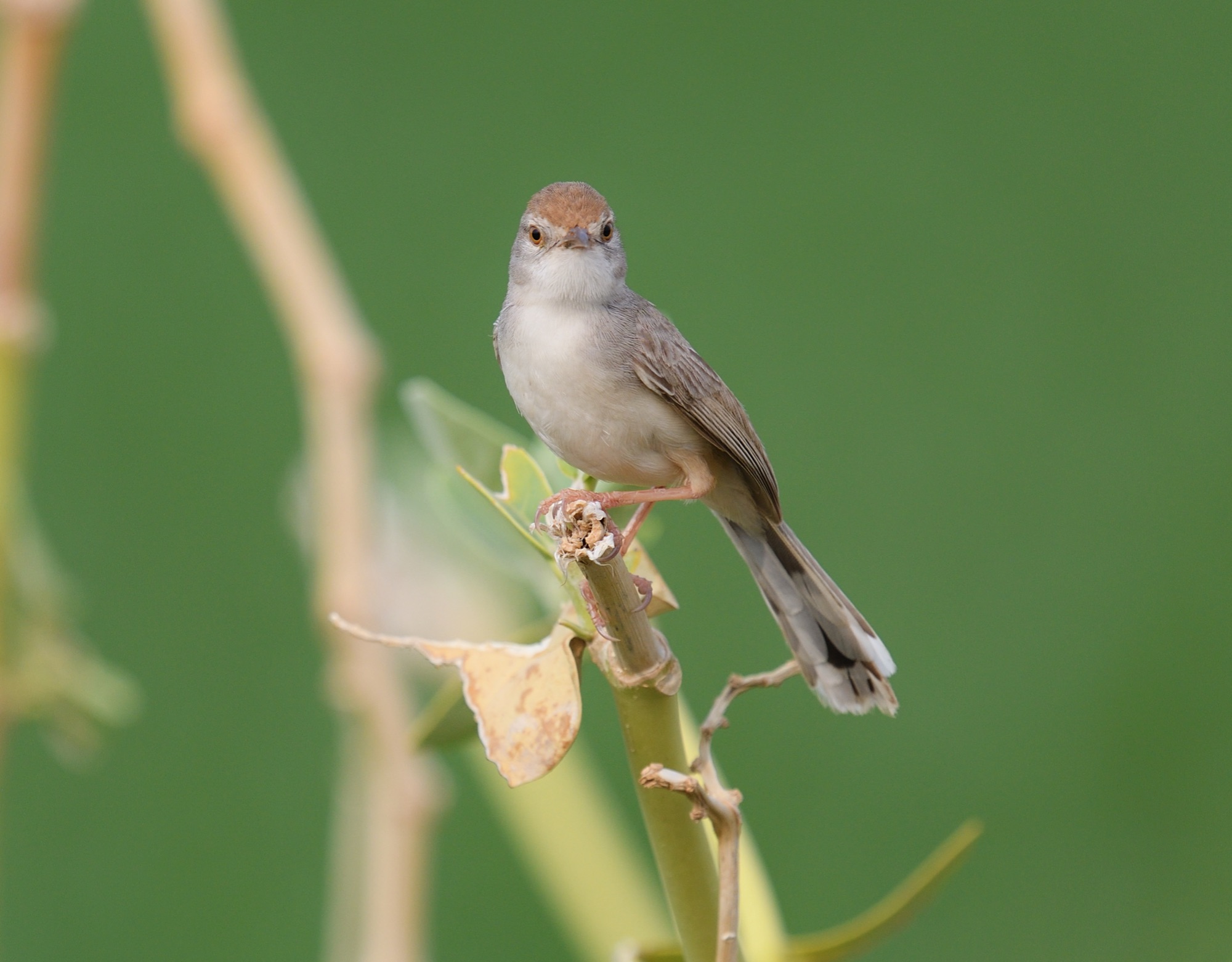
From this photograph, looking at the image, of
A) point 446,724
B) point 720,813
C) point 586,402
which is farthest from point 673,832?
point 586,402

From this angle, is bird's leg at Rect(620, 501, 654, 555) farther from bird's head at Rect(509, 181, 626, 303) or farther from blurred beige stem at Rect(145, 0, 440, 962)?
bird's head at Rect(509, 181, 626, 303)

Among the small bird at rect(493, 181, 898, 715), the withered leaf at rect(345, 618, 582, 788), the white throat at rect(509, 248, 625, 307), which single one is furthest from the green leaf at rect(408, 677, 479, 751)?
the white throat at rect(509, 248, 625, 307)

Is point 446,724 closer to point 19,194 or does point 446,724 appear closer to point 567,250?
point 19,194

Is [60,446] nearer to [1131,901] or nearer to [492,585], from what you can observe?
[492,585]

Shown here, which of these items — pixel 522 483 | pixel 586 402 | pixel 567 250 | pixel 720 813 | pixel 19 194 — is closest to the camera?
pixel 720 813

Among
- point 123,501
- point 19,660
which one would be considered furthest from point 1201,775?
point 19,660
